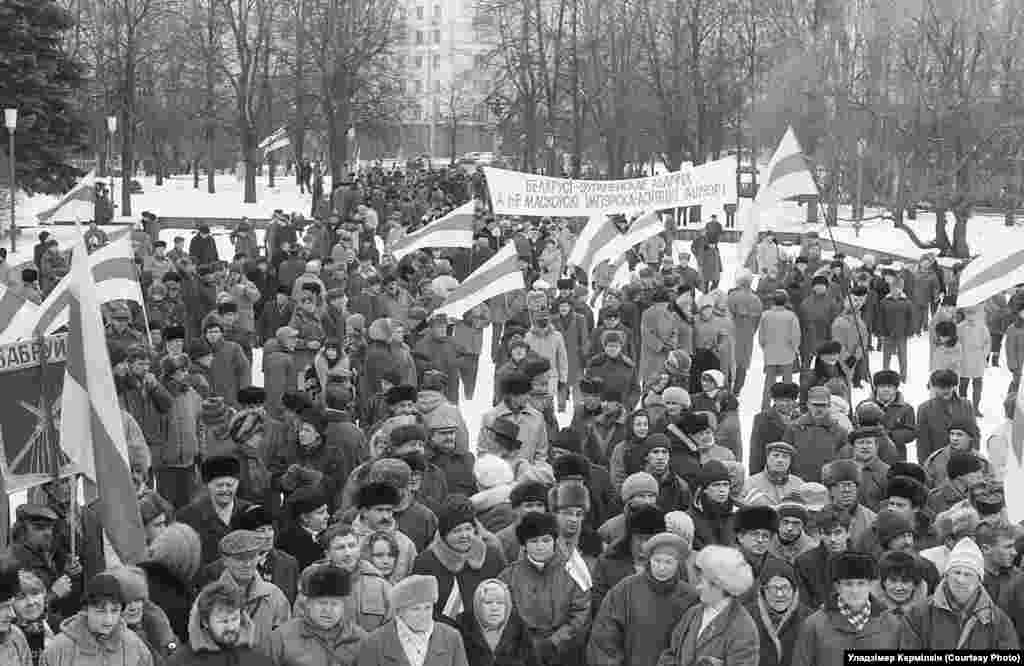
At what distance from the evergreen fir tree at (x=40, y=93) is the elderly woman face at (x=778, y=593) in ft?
101

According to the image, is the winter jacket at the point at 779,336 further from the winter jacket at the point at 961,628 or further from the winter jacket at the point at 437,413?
the winter jacket at the point at 961,628

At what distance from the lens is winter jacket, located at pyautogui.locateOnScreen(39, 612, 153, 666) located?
670cm

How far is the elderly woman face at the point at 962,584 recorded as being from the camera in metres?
7.37

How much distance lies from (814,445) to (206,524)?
4187 mm

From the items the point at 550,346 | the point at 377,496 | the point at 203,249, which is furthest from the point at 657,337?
the point at 203,249

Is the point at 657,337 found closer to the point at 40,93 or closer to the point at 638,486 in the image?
the point at 638,486

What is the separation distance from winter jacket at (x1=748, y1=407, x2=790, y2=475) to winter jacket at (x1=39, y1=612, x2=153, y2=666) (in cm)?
563

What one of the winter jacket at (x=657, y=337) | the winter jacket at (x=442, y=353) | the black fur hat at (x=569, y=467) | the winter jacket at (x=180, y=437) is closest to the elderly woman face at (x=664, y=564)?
the black fur hat at (x=569, y=467)

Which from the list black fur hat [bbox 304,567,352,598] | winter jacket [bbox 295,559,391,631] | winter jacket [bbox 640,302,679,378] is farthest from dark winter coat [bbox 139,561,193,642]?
winter jacket [bbox 640,302,679,378]

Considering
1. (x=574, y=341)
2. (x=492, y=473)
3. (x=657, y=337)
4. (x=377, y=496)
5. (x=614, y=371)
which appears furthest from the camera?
(x=574, y=341)

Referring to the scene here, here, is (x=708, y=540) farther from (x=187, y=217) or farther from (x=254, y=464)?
(x=187, y=217)

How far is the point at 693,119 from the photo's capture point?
58.0 m

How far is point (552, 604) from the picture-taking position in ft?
25.4

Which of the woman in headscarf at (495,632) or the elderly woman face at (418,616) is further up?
the elderly woman face at (418,616)
